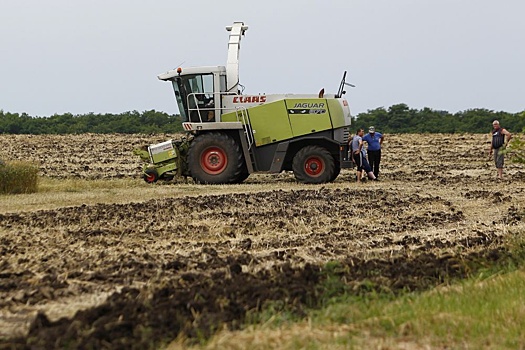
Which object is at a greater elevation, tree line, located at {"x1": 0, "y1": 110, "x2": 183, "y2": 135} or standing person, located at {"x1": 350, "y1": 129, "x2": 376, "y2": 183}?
standing person, located at {"x1": 350, "y1": 129, "x2": 376, "y2": 183}

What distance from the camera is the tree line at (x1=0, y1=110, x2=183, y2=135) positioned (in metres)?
52.5

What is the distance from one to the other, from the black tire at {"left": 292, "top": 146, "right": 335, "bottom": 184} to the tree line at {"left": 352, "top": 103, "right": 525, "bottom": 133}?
113 ft

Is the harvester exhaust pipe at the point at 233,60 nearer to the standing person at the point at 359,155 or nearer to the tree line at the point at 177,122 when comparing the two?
the standing person at the point at 359,155

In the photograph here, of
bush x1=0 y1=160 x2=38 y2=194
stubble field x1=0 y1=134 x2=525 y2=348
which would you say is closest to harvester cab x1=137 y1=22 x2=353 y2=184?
stubble field x1=0 y1=134 x2=525 y2=348

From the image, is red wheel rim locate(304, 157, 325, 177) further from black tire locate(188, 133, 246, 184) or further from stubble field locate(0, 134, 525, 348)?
black tire locate(188, 133, 246, 184)

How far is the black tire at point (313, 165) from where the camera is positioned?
20.0 meters

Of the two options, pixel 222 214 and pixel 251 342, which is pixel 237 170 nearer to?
pixel 222 214

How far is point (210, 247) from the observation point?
10.2m

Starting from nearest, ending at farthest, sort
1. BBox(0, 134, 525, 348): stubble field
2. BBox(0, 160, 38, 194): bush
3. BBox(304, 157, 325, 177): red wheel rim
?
BBox(0, 134, 525, 348): stubble field < BBox(0, 160, 38, 194): bush < BBox(304, 157, 325, 177): red wheel rim

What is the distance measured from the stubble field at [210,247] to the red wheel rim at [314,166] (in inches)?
27.7

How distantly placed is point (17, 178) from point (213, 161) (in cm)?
453

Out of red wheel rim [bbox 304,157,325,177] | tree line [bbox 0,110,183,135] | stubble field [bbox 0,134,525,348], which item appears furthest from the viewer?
tree line [bbox 0,110,183,135]

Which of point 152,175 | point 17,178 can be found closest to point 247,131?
point 152,175

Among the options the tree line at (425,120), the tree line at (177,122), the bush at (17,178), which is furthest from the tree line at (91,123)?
the bush at (17,178)
